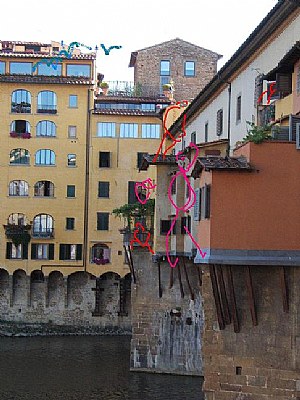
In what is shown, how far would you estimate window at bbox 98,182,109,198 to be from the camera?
58375 millimetres

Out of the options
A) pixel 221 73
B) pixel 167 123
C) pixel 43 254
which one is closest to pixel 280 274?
pixel 221 73

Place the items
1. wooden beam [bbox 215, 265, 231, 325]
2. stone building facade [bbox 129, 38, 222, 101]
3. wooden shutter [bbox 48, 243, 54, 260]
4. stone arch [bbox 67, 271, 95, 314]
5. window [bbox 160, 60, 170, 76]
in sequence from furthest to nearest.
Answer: window [bbox 160, 60, 170, 76] → stone building facade [bbox 129, 38, 222, 101] → wooden shutter [bbox 48, 243, 54, 260] → stone arch [bbox 67, 271, 95, 314] → wooden beam [bbox 215, 265, 231, 325]

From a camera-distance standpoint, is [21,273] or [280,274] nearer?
[280,274]

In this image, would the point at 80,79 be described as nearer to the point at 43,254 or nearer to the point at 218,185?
the point at 43,254

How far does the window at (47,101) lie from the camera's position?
5875 centimetres

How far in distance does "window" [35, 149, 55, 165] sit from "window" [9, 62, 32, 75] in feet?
17.7

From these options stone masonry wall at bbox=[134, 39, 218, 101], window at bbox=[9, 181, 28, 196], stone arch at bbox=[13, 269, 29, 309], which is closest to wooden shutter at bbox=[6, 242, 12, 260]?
stone arch at bbox=[13, 269, 29, 309]

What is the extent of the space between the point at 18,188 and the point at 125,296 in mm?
9878

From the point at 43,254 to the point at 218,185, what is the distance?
40.7 m

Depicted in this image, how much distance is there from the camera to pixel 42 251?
192 ft

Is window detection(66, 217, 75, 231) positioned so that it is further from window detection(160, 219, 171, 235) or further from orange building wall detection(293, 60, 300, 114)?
orange building wall detection(293, 60, 300, 114)

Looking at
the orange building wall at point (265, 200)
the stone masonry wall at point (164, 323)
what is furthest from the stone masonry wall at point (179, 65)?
the orange building wall at point (265, 200)

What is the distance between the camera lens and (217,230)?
18.8 meters

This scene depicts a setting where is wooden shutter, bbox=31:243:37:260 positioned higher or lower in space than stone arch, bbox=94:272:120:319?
higher
